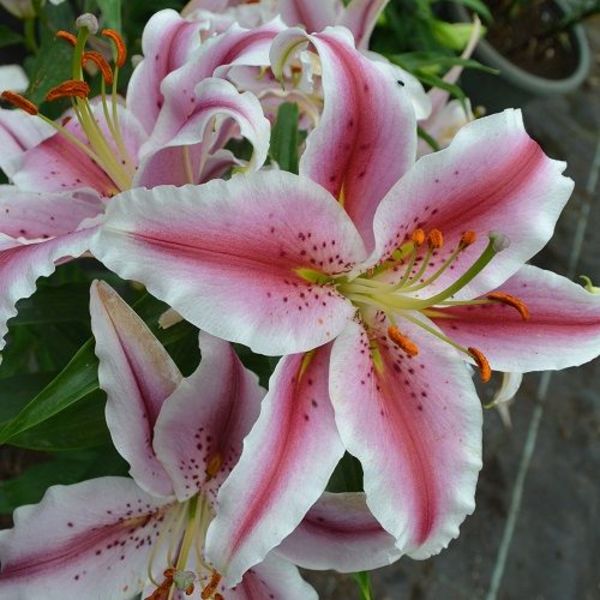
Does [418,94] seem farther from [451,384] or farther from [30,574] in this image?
[30,574]

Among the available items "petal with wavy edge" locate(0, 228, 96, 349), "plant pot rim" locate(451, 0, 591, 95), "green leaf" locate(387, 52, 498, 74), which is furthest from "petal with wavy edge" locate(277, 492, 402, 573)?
"plant pot rim" locate(451, 0, 591, 95)

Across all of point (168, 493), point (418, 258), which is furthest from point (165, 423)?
point (418, 258)

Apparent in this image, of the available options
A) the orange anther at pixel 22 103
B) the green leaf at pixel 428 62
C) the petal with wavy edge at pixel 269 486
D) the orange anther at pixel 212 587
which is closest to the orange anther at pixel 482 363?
the petal with wavy edge at pixel 269 486

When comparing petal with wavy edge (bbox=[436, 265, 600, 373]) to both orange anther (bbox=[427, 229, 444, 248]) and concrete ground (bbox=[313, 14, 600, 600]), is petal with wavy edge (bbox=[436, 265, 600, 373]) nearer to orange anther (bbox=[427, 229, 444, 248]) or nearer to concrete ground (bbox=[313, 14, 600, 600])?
orange anther (bbox=[427, 229, 444, 248])

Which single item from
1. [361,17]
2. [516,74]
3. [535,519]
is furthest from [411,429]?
[516,74]

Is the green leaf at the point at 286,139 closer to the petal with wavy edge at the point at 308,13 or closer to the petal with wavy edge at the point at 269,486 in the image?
the petal with wavy edge at the point at 308,13
